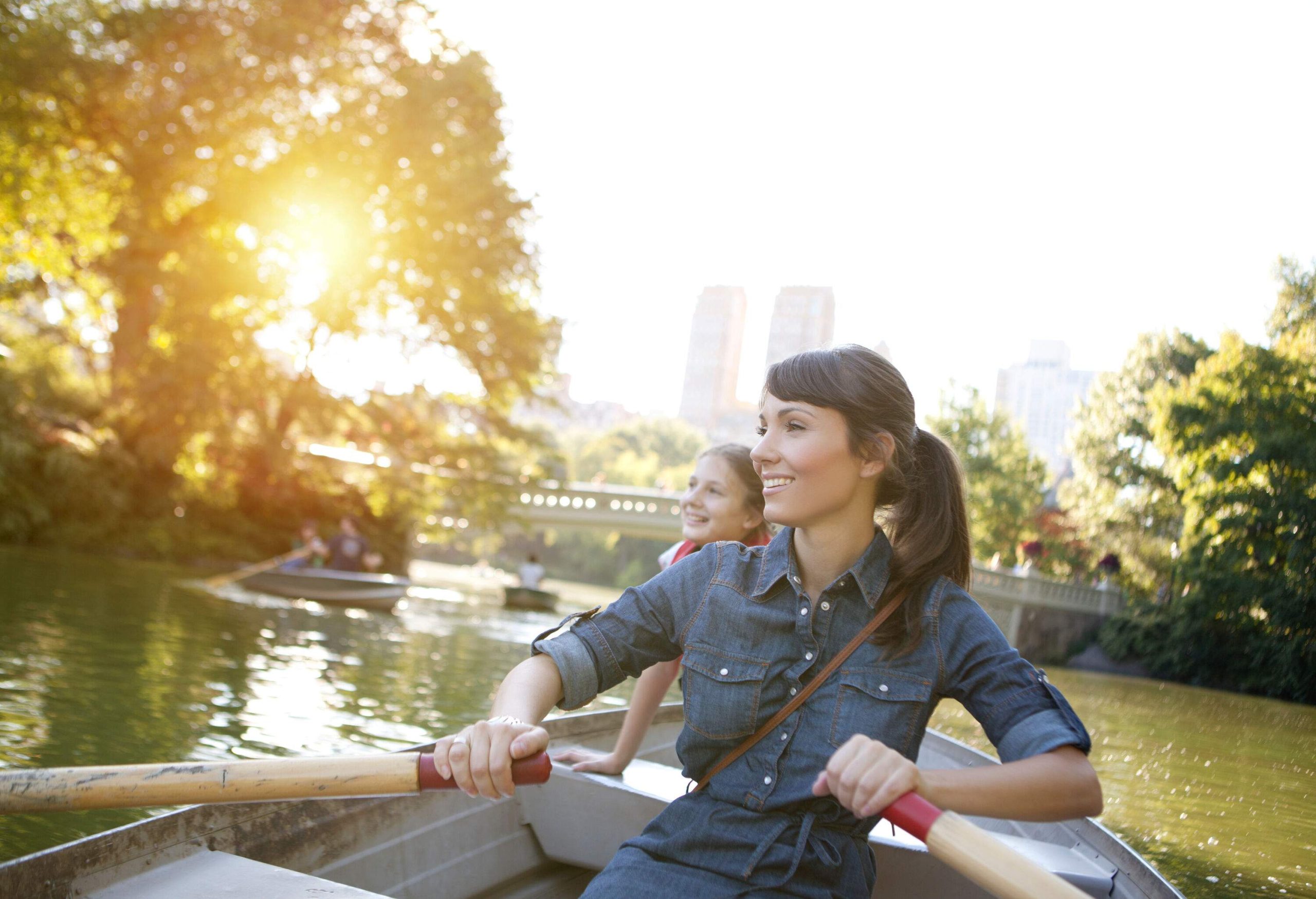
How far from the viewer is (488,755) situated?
1.32 meters

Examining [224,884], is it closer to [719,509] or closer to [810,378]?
[810,378]

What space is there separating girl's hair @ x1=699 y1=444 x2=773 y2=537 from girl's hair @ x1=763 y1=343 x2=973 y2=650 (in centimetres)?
160

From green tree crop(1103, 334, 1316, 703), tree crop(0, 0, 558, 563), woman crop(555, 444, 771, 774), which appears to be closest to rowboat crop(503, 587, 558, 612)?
tree crop(0, 0, 558, 563)

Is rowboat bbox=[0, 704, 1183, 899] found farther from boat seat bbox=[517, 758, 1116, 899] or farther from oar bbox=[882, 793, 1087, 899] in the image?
oar bbox=[882, 793, 1087, 899]

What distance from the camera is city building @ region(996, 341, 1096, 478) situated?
185ft

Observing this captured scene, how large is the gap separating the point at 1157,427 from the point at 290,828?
63.3 ft

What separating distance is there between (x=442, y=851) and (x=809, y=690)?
1271 mm

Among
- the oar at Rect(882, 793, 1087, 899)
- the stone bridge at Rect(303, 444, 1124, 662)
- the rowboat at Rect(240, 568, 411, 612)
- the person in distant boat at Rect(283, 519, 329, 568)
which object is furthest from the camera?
the stone bridge at Rect(303, 444, 1124, 662)

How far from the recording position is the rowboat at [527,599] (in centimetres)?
1833

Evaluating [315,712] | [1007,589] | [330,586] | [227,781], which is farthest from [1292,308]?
[227,781]

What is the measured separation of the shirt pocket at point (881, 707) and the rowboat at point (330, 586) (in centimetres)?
1129

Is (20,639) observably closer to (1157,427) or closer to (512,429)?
(512,429)

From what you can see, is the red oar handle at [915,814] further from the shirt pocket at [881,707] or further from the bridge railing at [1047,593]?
the bridge railing at [1047,593]

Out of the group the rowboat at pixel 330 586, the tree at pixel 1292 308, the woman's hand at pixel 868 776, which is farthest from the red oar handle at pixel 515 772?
the tree at pixel 1292 308
